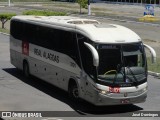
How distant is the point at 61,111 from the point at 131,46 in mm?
3484

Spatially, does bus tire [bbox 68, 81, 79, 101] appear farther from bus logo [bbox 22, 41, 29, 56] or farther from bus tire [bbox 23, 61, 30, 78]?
bus logo [bbox 22, 41, 29, 56]

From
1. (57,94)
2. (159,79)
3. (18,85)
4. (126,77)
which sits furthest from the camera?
(159,79)

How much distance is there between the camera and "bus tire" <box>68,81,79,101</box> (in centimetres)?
1481

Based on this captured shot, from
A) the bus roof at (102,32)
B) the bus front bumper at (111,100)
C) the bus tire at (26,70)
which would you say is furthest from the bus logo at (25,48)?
the bus front bumper at (111,100)

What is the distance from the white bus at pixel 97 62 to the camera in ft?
43.7

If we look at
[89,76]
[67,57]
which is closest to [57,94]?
[67,57]

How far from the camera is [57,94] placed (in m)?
16.6

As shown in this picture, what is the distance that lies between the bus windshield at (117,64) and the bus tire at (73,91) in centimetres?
184

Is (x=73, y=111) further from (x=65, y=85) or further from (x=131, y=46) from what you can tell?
(x=131, y=46)

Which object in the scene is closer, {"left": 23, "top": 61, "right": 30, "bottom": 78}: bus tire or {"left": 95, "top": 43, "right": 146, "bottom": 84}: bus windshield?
{"left": 95, "top": 43, "right": 146, "bottom": 84}: bus windshield

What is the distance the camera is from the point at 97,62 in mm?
12852

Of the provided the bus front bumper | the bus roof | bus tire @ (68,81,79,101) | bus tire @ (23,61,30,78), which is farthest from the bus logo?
the bus front bumper

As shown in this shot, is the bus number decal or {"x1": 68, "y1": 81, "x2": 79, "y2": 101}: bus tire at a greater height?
the bus number decal

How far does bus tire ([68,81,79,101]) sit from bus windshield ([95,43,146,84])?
1842 millimetres
